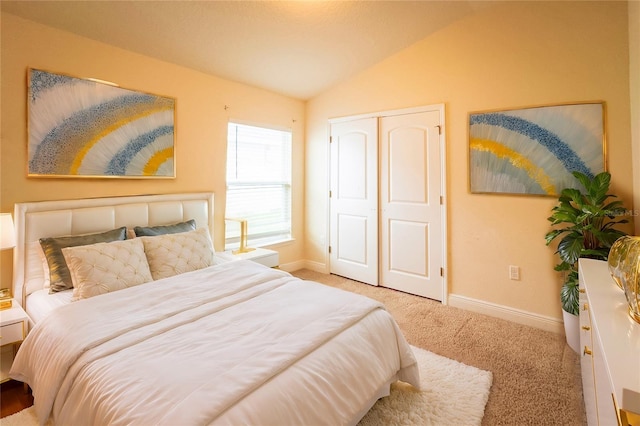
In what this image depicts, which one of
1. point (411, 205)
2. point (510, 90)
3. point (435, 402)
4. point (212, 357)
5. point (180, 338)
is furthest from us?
point (411, 205)

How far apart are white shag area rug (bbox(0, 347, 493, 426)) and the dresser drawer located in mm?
403

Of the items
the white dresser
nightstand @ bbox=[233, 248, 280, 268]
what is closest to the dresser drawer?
nightstand @ bbox=[233, 248, 280, 268]

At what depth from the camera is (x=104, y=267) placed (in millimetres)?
2127

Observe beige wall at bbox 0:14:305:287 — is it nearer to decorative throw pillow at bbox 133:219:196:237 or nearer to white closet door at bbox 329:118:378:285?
decorative throw pillow at bbox 133:219:196:237

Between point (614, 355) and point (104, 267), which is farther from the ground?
point (104, 267)

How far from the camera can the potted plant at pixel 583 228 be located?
2375 mm

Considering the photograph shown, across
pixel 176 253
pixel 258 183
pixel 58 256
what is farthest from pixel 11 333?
pixel 258 183

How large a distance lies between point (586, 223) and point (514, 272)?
0.74 metres

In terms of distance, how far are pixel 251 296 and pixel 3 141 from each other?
2071 mm

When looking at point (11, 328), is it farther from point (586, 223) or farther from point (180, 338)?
point (586, 223)

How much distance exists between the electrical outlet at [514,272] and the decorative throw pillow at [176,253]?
2.77 metres

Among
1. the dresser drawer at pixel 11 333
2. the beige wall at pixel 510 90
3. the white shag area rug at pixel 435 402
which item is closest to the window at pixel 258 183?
the beige wall at pixel 510 90

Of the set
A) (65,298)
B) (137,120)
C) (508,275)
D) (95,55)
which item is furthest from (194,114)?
(508,275)

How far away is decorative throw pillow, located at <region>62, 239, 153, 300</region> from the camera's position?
80.9 inches
